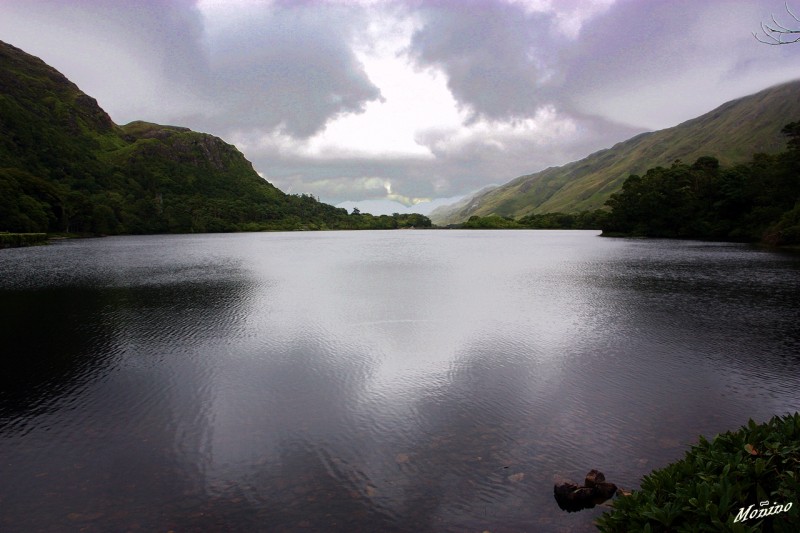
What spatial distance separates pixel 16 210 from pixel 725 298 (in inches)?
7496

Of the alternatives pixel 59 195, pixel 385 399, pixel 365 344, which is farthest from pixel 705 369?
pixel 59 195

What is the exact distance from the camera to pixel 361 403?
17.9 meters

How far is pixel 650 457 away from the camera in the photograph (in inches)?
511

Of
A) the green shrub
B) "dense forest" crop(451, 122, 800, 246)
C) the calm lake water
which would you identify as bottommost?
the calm lake water

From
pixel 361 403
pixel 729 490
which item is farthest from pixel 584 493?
pixel 361 403

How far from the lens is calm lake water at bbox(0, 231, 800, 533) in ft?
37.2

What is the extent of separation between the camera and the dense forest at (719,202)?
345 ft

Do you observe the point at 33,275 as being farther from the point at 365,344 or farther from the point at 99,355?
the point at 365,344
